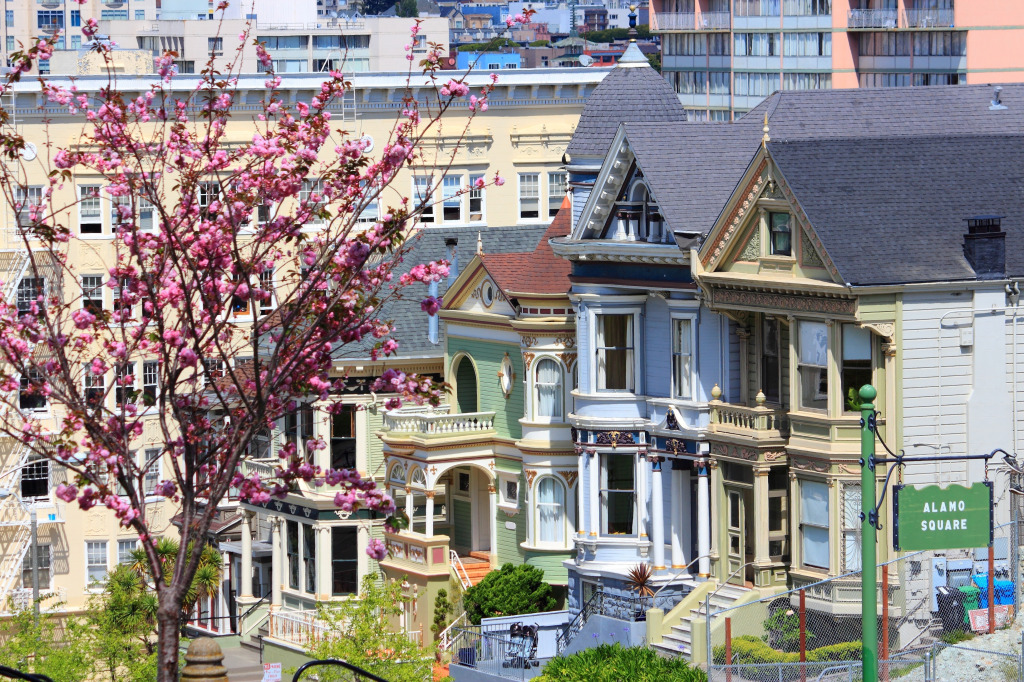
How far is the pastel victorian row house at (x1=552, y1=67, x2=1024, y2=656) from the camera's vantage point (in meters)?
41.4

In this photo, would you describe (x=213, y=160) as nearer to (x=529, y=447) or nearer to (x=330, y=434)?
(x=529, y=447)

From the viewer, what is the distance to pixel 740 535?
147 ft

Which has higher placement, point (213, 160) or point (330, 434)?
point (213, 160)

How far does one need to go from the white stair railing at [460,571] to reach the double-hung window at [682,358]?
7.71 meters

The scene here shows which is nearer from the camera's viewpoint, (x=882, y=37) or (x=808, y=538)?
(x=808, y=538)

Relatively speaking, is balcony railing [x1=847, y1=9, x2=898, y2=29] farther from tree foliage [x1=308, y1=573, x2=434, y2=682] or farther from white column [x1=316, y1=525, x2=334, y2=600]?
tree foliage [x1=308, y1=573, x2=434, y2=682]

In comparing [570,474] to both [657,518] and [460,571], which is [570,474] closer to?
[657,518]

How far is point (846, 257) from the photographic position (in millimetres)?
41156

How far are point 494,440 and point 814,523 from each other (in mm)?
11300

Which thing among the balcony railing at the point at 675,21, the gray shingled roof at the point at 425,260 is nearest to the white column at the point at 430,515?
the gray shingled roof at the point at 425,260

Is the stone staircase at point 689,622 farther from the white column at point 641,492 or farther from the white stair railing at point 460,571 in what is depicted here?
the white stair railing at point 460,571

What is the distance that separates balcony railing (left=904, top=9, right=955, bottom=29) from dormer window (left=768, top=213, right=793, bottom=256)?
84151mm

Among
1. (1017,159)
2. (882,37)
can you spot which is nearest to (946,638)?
(1017,159)

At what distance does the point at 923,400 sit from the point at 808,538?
351 centimetres
